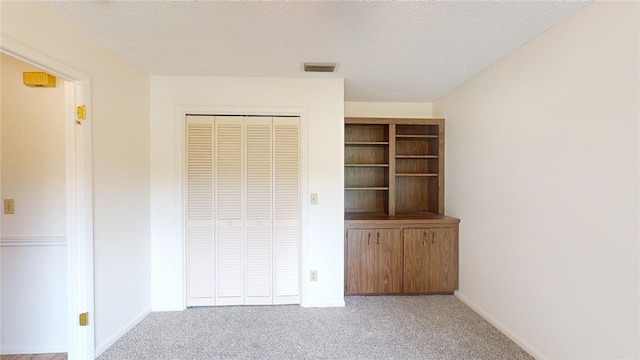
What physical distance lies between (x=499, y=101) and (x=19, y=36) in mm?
3374

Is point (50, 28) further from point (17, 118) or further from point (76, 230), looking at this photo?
point (76, 230)

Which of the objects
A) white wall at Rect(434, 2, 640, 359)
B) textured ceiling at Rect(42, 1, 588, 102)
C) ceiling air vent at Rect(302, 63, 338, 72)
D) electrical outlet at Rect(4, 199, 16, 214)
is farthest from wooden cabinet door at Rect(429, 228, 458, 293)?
electrical outlet at Rect(4, 199, 16, 214)

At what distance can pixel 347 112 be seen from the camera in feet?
11.9

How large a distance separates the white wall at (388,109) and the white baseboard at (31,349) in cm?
358

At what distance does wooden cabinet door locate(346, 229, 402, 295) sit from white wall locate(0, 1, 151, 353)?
2073 mm

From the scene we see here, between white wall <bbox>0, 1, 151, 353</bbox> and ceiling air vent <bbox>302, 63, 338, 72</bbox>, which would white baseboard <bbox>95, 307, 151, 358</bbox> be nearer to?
white wall <bbox>0, 1, 151, 353</bbox>

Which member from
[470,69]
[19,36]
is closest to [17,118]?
[19,36]

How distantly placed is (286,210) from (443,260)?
6.15 feet

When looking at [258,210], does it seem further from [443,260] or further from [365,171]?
[443,260]

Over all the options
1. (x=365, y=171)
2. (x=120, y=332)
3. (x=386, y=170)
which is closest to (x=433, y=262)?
(x=386, y=170)

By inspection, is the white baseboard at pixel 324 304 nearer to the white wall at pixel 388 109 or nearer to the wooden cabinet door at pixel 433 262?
the wooden cabinet door at pixel 433 262

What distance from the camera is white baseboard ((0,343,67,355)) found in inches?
80.1

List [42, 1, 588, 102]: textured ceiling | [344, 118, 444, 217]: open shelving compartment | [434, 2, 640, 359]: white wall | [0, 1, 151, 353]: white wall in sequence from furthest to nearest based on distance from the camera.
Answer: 1. [344, 118, 444, 217]: open shelving compartment
2. [0, 1, 151, 353]: white wall
3. [42, 1, 588, 102]: textured ceiling
4. [434, 2, 640, 359]: white wall

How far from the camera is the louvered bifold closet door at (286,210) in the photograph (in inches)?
109
